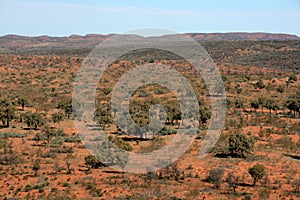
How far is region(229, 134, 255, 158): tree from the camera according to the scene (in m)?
29.0

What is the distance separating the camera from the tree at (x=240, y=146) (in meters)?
29.0

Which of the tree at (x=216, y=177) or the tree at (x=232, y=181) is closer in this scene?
the tree at (x=232, y=181)

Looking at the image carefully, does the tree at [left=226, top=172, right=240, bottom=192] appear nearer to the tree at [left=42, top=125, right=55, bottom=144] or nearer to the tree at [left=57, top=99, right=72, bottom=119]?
the tree at [left=42, top=125, right=55, bottom=144]

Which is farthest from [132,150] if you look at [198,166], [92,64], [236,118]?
[92,64]

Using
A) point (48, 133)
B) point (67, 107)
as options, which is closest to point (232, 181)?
point (48, 133)

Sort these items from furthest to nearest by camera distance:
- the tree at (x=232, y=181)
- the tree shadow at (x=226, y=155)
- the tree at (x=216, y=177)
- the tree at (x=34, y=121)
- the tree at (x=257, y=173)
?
the tree at (x=34, y=121), the tree shadow at (x=226, y=155), the tree at (x=257, y=173), the tree at (x=216, y=177), the tree at (x=232, y=181)

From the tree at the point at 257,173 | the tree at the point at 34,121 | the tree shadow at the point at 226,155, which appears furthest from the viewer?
the tree at the point at 34,121

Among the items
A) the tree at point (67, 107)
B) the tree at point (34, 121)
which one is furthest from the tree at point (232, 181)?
the tree at point (67, 107)

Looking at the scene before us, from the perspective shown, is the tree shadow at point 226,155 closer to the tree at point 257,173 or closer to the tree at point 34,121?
the tree at point 257,173

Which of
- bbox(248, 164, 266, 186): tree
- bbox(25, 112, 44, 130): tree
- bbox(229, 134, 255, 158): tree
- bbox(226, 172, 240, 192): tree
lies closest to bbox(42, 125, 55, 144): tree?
bbox(25, 112, 44, 130): tree

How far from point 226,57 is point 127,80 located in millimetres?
44064

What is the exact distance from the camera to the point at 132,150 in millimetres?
29391

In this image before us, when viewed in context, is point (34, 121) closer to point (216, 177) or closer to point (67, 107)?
point (67, 107)

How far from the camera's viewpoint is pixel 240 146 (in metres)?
29.0
